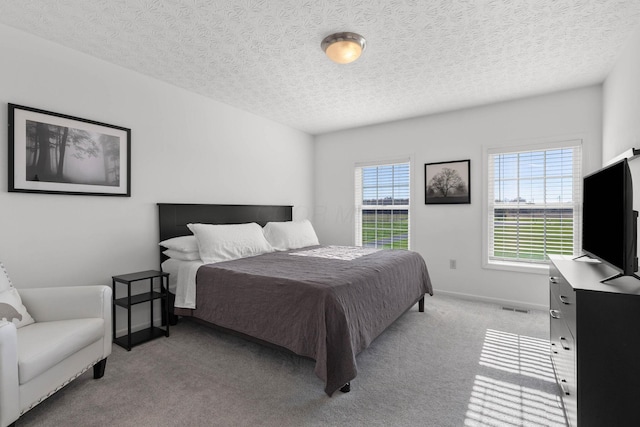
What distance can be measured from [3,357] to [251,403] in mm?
1262

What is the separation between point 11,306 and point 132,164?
5.12 ft

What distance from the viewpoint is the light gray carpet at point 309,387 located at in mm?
1719

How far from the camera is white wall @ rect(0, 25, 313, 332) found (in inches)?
90.5

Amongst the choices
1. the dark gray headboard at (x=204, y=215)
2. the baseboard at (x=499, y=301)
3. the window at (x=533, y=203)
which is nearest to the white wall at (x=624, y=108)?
the window at (x=533, y=203)

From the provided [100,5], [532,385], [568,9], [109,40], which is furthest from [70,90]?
[532,385]

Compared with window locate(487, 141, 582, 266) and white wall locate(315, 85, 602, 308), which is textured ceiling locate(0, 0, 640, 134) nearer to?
white wall locate(315, 85, 602, 308)

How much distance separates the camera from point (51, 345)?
5.49 feet

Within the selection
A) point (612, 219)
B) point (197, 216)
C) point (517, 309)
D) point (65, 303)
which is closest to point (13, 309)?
point (65, 303)

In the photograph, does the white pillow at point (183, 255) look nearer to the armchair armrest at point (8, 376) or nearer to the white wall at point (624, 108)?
the armchair armrest at point (8, 376)

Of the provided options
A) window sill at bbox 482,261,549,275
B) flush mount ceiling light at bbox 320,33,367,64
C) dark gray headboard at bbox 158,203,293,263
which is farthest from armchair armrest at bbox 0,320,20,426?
window sill at bbox 482,261,549,275

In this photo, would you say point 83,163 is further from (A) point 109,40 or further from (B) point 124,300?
(B) point 124,300

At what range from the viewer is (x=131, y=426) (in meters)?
1.64

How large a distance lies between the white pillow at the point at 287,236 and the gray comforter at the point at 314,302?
0.84 meters

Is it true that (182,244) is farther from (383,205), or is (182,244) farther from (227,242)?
(383,205)
